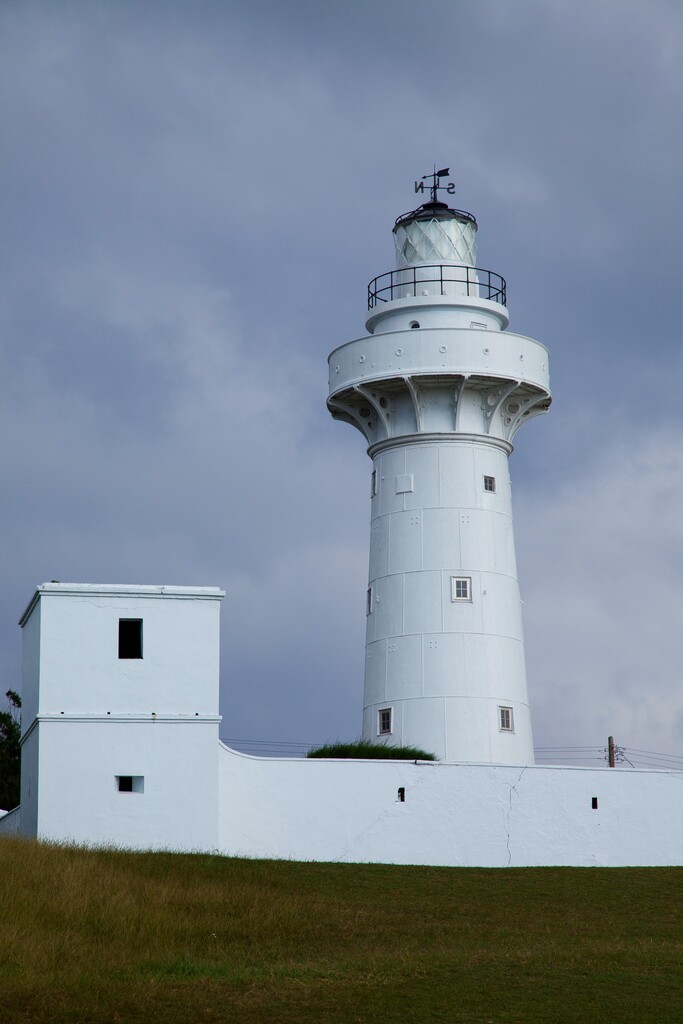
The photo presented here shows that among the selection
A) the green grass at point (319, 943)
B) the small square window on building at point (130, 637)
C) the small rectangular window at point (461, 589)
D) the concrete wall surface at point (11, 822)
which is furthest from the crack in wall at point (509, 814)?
the concrete wall surface at point (11, 822)

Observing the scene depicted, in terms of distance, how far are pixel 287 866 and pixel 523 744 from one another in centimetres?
820

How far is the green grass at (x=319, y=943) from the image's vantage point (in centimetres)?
1892

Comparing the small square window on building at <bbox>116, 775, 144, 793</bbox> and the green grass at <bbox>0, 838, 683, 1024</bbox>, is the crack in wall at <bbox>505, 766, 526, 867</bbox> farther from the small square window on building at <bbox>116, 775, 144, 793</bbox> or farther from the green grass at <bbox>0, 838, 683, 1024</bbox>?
the small square window on building at <bbox>116, 775, 144, 793</bbox>

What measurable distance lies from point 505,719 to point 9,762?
65.3ft

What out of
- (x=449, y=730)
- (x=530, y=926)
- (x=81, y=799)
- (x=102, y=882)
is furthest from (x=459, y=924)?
(x=449, y=730)

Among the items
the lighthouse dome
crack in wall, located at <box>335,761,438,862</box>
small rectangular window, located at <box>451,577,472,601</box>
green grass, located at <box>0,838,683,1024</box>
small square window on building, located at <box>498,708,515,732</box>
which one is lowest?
green grass, located at <box>0,838,683,1024</box>

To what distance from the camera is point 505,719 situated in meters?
35.8

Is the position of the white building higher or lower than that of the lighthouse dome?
lower

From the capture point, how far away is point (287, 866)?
96.9 ft

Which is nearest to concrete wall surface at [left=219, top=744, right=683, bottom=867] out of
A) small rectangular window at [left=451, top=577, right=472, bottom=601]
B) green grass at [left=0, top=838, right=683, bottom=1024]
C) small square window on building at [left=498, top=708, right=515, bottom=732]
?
green grass at [left=0, top=838, right=683, bottom=1024]

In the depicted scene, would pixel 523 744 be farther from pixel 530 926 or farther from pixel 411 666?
pixel 530 926

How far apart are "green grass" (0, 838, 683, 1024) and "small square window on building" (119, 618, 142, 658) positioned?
4139 millimetres

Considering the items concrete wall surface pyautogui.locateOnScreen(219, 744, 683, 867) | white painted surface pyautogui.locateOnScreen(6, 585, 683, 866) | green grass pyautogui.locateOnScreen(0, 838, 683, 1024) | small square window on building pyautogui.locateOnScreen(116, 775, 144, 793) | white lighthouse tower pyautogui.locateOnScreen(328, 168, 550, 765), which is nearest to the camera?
green grass pyautogui.locateOnScreen(0, 838, 683, 1024)

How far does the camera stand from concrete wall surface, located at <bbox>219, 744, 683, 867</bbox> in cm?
3105
